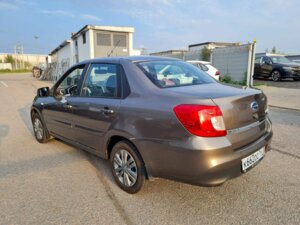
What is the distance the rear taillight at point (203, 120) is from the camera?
7.55 ft

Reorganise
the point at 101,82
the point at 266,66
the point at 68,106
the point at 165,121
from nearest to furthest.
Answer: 1. the point at 165,121
2. the point at 101,82
3. the point at 68,106
4. the point at 266,66

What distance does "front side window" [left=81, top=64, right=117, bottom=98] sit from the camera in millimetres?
3184

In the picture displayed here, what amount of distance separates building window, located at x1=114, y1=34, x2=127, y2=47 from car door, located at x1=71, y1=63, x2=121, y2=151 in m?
17.5

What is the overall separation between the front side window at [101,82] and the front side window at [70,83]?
288mm

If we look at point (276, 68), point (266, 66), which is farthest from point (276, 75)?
point (266, 66)

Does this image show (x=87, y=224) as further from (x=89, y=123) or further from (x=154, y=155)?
(x=89, y=123)

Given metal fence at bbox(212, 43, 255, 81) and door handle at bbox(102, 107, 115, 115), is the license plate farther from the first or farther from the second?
metal fence at bbox(212, 43, 255, 81)

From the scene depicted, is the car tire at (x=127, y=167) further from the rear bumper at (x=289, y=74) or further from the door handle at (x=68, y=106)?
the rear bumper at (x=289, y=74)

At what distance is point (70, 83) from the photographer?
446 cm

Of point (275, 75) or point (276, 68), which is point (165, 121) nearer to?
point (276, 68)

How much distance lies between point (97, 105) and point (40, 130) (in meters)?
2.45

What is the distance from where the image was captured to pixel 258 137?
2785 millimetres

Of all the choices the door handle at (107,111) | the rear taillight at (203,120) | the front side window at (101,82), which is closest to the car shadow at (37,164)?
the front side window at (101,82)

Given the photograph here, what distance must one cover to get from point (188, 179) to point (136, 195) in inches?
32.9
